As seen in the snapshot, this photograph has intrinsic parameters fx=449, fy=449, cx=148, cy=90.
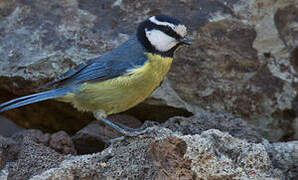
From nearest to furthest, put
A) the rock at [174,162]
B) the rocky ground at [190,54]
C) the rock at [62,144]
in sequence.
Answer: the rock at [174,162] → the rock at [62,144] → the rocky ground at [190,54]

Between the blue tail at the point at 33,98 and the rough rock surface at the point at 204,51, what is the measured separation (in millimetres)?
260

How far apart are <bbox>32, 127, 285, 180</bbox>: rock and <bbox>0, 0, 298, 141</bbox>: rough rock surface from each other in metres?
1.15

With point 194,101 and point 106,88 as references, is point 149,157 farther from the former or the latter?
point 194,101

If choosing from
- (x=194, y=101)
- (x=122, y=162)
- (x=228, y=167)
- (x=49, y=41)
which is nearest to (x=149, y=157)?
(x=122, y=162)

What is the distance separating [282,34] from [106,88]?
1565 millimetres

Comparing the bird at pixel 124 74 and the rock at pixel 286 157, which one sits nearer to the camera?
the rock at pixel 286 157

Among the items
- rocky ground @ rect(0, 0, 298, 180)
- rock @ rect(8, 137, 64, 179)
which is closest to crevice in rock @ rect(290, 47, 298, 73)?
rocky ground @ rect(0, 0, 298, 180)

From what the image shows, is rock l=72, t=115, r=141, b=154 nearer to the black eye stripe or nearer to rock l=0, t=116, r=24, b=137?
the black eye stripe

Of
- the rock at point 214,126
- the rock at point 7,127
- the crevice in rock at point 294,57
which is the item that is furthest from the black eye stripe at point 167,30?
the rock at point 7,127

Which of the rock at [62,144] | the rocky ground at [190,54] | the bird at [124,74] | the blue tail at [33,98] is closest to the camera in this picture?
the rock at [62,144]

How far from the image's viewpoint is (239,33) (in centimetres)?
383

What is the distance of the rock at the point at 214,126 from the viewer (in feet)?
10.4

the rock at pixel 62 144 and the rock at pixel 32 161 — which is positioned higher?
the rock at pixel 32 161

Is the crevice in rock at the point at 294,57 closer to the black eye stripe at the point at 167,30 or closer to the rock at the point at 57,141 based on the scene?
the black eye stripe at the point at 167,30
